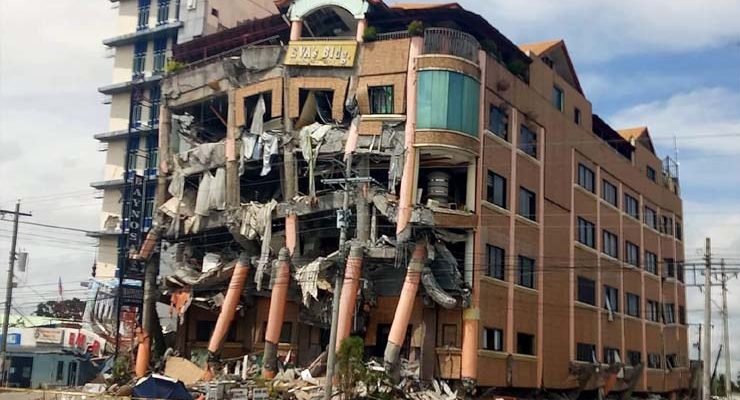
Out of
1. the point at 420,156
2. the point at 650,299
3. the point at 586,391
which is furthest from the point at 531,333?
the point at 650,299

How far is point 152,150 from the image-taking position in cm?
7531

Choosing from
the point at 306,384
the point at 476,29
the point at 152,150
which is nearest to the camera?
the point at 306,384

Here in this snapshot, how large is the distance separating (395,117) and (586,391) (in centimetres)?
2180

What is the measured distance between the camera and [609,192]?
5744 cm

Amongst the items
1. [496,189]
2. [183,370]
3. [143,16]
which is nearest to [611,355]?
[496,189]

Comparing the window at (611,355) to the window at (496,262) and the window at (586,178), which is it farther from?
the window at (496,262)

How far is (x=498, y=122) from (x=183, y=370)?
21.0 metres

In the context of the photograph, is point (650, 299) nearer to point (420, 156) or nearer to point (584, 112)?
point (584, 112)

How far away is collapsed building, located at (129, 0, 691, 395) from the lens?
3991cm

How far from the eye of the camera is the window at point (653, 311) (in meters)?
61.8

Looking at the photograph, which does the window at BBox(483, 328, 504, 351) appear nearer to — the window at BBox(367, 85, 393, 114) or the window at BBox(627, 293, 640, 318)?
the window at BBox(367, 85, 393, 114)

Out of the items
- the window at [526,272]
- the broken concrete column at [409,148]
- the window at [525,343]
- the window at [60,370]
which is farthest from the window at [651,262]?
the window at [60,370]

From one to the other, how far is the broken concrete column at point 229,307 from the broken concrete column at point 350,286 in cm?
768

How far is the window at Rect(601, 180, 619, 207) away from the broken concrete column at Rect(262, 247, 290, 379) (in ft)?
80.5
